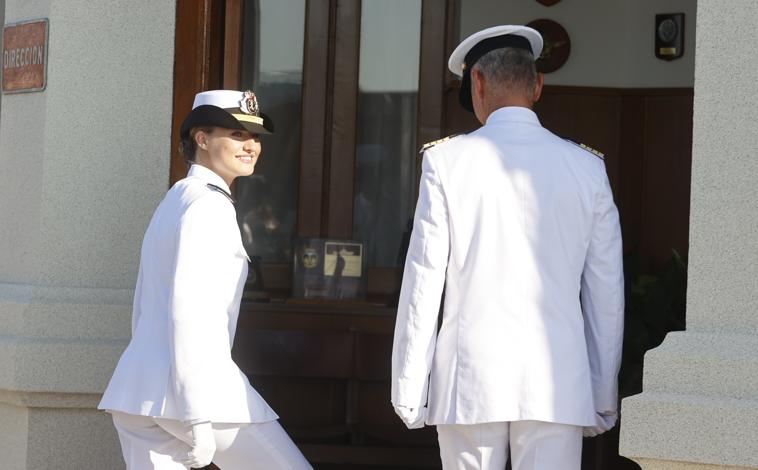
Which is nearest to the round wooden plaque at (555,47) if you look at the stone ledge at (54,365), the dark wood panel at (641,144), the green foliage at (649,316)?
the dark wood panel at (641,144)

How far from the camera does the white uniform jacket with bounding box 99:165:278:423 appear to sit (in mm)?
3439

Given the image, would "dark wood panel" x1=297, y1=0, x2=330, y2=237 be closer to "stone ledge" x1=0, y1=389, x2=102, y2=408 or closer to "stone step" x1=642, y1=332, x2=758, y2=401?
"stone ledge" x1=0, y1=389, x2=102, y2=408

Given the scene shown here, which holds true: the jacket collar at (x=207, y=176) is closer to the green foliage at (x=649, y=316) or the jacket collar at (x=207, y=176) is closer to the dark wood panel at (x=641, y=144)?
the green foliage at (x=649, y=316)

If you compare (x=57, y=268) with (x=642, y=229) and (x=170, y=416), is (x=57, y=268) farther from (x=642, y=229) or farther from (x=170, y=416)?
(x=642, y=229)

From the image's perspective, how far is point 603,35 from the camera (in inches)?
334

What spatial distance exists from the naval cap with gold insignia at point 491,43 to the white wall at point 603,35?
4.77 m

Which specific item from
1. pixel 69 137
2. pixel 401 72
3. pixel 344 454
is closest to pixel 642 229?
pixel 401 72

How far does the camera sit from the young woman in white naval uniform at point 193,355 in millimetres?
3441

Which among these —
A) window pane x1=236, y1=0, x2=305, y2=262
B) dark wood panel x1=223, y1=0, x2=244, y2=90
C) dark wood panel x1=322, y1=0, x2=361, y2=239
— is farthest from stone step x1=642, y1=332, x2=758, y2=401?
window pane x1=236, y1=0, x2=305, y2=262

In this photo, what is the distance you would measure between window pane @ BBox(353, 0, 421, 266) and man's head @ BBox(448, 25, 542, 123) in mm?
3860

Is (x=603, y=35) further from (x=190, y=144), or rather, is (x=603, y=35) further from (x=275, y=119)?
(x=190, y=144)

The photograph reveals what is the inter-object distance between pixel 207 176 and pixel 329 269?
10.6 ft

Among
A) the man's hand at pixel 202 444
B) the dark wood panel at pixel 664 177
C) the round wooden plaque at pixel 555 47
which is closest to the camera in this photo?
the man's hand at pixel 202 444

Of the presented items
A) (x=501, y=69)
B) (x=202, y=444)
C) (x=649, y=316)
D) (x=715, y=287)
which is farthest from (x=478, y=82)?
(x=649, y=316)
